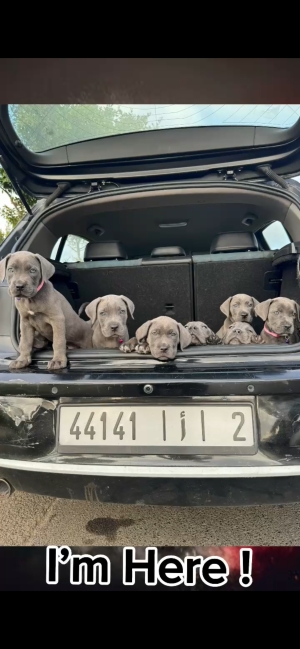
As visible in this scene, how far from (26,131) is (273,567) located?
3.41 meters

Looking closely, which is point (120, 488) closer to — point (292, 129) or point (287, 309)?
point (287, 309)

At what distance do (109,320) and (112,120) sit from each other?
1.51 meters

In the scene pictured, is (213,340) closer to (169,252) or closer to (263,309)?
(263,309)

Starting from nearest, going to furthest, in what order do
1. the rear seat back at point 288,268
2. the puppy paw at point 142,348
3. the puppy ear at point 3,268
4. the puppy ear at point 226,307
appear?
the puppy paw at point 142,348 < the puppy ear at point 3,268 < the rear seat back at point 288,268 < the puppy ear at point 226,307

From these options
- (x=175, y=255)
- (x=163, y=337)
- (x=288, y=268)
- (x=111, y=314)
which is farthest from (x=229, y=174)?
(x=163, y=337)

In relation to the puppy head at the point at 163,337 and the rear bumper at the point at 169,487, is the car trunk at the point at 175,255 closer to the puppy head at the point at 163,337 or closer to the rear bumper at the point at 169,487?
the puppy head at the point at 163,337

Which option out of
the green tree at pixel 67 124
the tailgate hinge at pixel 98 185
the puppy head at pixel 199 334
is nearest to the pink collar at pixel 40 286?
the green tree at pixel 67 124

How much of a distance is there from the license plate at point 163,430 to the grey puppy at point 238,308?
1.71 meters

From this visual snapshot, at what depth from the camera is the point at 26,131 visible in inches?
133

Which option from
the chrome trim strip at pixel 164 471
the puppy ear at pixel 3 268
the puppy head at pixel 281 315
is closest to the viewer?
the chrome trim strip at pixel 164 471

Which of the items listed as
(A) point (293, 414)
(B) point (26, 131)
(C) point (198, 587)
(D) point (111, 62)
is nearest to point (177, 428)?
(A) point (293, 414)

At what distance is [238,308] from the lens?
3715mm

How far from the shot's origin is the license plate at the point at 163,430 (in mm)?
2061

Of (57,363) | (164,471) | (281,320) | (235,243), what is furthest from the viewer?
(235,243)
